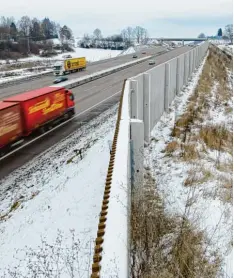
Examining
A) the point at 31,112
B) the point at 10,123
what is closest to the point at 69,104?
the point at 31,112

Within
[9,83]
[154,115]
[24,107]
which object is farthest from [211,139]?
[9,83]

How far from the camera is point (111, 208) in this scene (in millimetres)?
4367

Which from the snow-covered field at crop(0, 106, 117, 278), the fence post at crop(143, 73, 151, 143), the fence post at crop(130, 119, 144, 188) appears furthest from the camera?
the fence post at crop(143, 73, 151, 143)

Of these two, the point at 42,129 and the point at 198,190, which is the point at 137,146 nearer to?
the point at 198,190

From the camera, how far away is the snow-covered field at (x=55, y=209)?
6.30 m

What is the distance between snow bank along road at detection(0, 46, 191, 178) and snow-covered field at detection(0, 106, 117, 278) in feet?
2.86

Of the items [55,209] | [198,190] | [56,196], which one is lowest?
[56,196]

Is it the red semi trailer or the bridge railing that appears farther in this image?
the red semi trailer

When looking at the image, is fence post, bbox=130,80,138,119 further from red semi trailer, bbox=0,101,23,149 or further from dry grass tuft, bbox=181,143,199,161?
red semi trailer, bbox=0,101,23,149

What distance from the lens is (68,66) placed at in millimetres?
60750

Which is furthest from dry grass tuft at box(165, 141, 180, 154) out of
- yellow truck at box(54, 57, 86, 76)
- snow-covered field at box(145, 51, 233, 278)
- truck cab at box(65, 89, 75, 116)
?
yellow truck at box(54, 57, 86, 76)

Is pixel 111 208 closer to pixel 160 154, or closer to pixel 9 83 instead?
pixel 160 154

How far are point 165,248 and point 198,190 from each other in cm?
342

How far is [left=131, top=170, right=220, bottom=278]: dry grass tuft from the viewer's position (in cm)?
460
